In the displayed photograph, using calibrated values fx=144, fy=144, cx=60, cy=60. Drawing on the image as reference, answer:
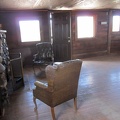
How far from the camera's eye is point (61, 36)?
19.1 ft

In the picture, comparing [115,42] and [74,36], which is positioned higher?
[74,36]

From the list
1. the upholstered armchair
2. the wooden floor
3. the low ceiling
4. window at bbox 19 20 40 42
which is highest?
the low ceiling

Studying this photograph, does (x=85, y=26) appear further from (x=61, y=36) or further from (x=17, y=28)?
(x=17, y=28)

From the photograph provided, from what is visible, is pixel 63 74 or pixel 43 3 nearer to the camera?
pixel 63 74

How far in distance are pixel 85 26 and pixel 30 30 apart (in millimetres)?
2537

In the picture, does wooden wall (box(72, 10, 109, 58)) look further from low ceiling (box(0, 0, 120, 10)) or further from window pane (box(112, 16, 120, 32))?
low ceiling (box(0, 0, 120, 10))

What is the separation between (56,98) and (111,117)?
3.18 feet

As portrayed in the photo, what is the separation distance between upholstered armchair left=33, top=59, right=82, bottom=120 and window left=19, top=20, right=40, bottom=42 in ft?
12.1

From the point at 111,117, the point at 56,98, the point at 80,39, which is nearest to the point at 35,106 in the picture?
the point at 56,98

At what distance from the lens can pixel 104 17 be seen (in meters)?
6.65

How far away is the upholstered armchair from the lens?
6.68ft

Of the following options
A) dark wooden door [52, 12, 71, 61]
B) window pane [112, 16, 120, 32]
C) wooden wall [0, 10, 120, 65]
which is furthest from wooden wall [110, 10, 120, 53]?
dark wooden door [52, 12, 71, 61]

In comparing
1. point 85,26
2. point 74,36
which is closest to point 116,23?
point 85,26

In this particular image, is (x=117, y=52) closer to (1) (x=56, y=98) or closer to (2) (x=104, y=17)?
(2) (x=104, y=17)
